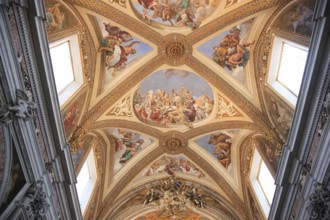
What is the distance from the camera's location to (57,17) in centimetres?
1155

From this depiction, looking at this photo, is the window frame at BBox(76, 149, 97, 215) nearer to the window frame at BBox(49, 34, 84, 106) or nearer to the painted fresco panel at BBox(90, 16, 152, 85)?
the window frame at BBox(49, 34, 84, 106)

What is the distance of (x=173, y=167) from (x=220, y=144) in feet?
9.96

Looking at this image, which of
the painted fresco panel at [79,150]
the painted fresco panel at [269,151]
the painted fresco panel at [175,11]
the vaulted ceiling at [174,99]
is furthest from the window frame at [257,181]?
the painted fresco panel at [79,150]

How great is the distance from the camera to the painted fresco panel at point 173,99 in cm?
1595

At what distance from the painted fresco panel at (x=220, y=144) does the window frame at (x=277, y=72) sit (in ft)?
13.4

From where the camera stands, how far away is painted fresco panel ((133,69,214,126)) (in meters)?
15.9

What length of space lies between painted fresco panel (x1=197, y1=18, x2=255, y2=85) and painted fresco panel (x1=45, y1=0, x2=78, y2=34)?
18.1 feet

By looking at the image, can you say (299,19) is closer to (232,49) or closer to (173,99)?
(232,49)

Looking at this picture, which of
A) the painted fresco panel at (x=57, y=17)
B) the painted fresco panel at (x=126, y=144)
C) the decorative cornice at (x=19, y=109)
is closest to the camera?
the decorative cornice at (x=19, y=109)

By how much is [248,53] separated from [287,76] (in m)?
2.44

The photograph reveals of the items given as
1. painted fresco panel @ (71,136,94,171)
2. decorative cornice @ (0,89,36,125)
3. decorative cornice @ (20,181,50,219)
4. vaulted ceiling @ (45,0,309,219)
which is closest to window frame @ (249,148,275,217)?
vaulted ceiling @ (45,0,309,219)

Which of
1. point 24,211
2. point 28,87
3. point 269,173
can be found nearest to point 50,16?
point 28,87

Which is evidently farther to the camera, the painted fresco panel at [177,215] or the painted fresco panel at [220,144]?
the painted fresco panel at [177,215]

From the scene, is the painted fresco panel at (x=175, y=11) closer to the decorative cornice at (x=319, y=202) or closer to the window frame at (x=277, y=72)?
the window frame at (x=277, y=72)
